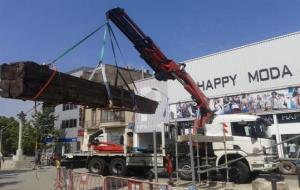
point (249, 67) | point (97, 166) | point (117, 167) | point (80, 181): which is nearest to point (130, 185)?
point (80, 181)

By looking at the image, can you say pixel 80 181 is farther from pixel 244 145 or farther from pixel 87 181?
pixel 244 145

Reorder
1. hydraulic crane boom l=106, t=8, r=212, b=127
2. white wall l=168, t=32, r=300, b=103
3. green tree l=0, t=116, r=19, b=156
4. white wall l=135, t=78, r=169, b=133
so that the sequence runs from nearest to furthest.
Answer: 1. hydraulic crane boom l=106, t=8, r=212, b=127
2. white wall l=168, t=32, r=300, b=103
3. white wall l=135, t=78, r=169, b=133
4. green tree l=0, t=116, r=19, b=156

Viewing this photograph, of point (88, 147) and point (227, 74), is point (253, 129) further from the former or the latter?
point (227, 74)

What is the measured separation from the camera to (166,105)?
32.6 meters

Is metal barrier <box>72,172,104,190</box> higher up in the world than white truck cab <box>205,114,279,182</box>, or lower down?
lower down

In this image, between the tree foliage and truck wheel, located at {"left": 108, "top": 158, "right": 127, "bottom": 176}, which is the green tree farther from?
truck wheel, located at {"left": 108, "top": 158, "right": 127, "bottom": 176}

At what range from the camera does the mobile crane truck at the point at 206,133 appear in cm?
1434

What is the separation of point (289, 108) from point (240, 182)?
12181 mm

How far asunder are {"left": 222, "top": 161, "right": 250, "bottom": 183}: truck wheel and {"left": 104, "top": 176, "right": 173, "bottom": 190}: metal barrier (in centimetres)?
611

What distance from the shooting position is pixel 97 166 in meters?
19.8

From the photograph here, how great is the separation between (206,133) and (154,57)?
4306 millimetres

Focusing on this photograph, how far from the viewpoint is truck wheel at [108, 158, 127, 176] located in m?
18.6

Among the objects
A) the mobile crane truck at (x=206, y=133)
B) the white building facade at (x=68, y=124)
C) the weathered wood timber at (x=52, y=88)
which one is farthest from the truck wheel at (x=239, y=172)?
the white building facade at (x=68, y=124)

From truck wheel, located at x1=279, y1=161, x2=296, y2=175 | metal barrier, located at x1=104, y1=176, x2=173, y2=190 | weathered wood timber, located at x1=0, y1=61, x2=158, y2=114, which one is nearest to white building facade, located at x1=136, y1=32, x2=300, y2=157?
truck wheel, located at x1=279, y1=161, x2=296, y2=175
